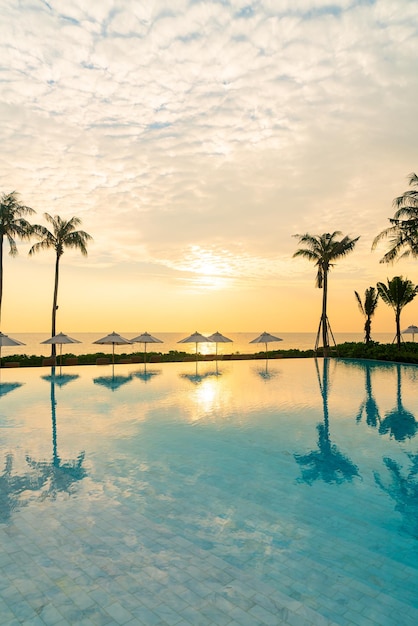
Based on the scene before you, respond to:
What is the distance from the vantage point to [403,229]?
24719mm

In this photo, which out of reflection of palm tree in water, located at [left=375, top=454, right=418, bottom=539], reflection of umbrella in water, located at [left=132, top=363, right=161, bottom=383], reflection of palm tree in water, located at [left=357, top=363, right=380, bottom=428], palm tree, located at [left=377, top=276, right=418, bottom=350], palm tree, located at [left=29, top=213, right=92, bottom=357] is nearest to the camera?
reflection of palm tree in water, located at [left=375, top=454, right=418, bottom=539]

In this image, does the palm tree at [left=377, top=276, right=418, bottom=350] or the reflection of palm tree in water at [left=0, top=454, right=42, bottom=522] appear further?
the palm tree at [left=377, top=276, right=418, bottom=350]

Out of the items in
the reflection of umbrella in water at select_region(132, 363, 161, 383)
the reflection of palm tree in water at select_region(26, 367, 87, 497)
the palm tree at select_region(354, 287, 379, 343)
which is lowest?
the reflection of palm tree in water at select_region(26, 367, 87, 497)

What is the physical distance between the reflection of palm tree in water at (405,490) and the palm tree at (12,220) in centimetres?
2721

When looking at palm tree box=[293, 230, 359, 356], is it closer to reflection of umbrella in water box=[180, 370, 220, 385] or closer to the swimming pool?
reflection of umbrella in water box=[180, 370, 220, 385]

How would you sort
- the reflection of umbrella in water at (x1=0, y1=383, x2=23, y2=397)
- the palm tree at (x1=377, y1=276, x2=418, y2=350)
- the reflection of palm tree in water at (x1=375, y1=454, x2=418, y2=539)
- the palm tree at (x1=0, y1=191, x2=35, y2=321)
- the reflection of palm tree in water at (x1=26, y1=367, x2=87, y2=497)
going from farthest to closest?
the palm tree at (x1=377, y1=276, x2=418, y2=350) → the palm tree at (x1=0, y1=191, x2=35, y2=321) → the reflection of umbrella in water at (x1=0, y1=383, x2=23, y2=397) → the reflection of palm tree in water at (x1=26, y1=367, x2=87, y2=497) → the reflection of palm tree in water at (x1=375, y1=454, x2=418, y2=539)

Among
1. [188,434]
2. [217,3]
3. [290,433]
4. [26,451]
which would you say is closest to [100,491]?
[26,451]

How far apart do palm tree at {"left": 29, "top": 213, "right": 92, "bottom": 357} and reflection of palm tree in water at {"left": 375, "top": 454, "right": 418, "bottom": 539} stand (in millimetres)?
26750

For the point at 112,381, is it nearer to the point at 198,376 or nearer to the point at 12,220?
the point at 198,376

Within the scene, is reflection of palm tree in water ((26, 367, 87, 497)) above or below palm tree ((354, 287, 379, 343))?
below

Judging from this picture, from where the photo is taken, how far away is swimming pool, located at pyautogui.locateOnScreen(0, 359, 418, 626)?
426 cm

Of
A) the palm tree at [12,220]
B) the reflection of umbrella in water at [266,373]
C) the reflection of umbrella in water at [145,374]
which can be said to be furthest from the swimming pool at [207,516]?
the palm tree at [12,220]

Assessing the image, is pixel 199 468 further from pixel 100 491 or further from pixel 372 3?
pixel 372 3

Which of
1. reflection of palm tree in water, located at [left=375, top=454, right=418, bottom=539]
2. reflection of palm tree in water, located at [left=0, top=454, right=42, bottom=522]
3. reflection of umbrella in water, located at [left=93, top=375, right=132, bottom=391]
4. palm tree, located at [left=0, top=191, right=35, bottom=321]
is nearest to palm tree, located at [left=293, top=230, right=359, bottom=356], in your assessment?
reflection of umbrella in water, located at [left=93, top=375, right=132, bottom=391]
